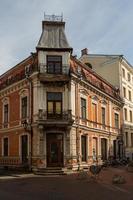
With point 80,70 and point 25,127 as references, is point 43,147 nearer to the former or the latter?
point 25,127

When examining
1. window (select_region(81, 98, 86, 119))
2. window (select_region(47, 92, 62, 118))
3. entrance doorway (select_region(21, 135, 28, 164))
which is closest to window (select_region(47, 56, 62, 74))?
window (select_region(47, 92, 62, 118))

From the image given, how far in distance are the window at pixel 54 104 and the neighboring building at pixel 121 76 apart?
625 inches

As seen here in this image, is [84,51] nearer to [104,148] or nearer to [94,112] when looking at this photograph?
[94,112]

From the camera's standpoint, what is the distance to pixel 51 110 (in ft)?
95.5

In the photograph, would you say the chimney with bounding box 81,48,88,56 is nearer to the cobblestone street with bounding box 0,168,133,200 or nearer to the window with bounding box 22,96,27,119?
the window with bounding box 22,96,27,119

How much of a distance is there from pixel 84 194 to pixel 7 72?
2143 cm

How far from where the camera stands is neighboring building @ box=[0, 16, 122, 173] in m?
28.6

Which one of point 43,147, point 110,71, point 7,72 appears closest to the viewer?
point 43,147

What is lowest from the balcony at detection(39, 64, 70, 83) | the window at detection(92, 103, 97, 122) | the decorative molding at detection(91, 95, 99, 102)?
the window at detection(92, 103, 97, 122)

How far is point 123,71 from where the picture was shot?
45.7 metres

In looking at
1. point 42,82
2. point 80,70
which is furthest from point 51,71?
point 80,70

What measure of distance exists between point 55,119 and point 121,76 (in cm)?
1850

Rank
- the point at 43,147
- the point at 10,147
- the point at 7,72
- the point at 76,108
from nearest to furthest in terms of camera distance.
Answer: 1. the point at 43,147
2. the point at 76,108
3. the point at 10,147
4. the point at 7,72

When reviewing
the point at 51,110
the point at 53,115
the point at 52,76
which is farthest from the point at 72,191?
the point at 52,76
